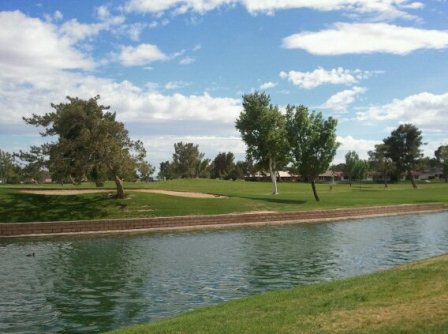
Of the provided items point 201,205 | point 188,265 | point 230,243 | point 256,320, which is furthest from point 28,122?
point 256,320

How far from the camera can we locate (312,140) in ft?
188

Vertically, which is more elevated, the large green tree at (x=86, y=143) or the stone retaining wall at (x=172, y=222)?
the large green tree at (x=86, y=143)

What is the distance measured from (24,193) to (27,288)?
27.4m

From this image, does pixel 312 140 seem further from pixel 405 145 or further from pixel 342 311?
pixel 405 145

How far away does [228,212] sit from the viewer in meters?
42.4

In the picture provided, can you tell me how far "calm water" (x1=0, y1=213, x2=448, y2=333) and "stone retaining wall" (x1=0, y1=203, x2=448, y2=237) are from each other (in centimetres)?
211

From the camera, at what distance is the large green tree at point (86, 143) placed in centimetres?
4181

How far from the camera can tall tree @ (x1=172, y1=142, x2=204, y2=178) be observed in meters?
144

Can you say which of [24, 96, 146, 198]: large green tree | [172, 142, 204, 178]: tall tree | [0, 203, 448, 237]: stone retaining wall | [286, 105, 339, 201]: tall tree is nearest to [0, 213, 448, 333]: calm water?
[0, 203, 448, 237]: stone retaining wall

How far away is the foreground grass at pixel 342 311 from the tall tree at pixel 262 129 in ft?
165

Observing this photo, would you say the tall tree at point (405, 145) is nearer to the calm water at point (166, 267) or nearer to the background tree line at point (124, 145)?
the background tree line at point (124, 145)

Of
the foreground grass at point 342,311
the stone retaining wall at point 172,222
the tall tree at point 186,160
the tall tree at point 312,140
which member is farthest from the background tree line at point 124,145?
the tall tree at point 186,160

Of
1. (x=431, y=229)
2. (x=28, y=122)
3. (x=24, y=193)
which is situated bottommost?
(x=431, y=229)

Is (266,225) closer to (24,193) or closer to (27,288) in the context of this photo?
(24,193)
